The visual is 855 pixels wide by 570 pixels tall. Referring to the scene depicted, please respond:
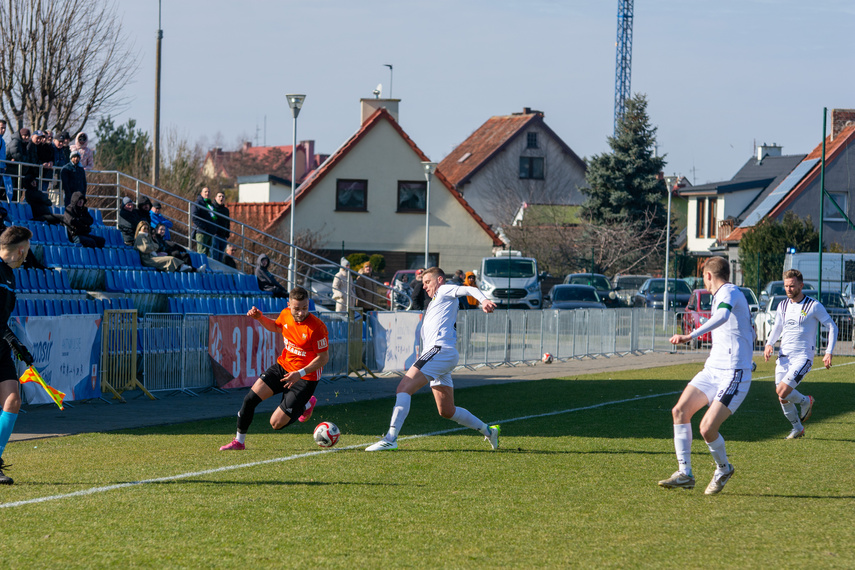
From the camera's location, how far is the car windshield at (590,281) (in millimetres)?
38375

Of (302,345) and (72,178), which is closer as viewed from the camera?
(302,345)

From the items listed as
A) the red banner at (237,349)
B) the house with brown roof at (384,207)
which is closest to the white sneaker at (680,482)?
the red banner at (237,349)

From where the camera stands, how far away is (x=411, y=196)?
149 feet

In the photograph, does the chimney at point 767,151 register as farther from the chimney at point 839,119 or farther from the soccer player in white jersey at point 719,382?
the soccer player in white jersey at point 719,382

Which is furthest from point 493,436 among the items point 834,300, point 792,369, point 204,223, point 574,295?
point 574,295

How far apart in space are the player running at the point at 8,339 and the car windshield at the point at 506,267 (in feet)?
90.5

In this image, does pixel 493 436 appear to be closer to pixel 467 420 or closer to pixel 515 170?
pixel 467 420

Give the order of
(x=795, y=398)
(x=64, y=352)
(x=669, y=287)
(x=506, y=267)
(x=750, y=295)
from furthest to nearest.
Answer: (x=669, y=287)
(x=506, y=267)
(x=750, y=295)
(x=64, y=352)
(x=795, y=398)

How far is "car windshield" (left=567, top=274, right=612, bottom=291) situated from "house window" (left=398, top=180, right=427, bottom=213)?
9.32 meters

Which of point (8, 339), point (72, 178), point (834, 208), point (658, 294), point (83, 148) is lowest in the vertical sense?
point (658, 294)

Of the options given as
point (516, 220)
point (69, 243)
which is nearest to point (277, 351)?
point (69, 243)

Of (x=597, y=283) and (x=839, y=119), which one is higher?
(x=839, y=119)

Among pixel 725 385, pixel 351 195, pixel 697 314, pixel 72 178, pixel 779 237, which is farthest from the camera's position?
pixel 351 195

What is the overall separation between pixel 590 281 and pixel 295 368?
2953 centimetres
